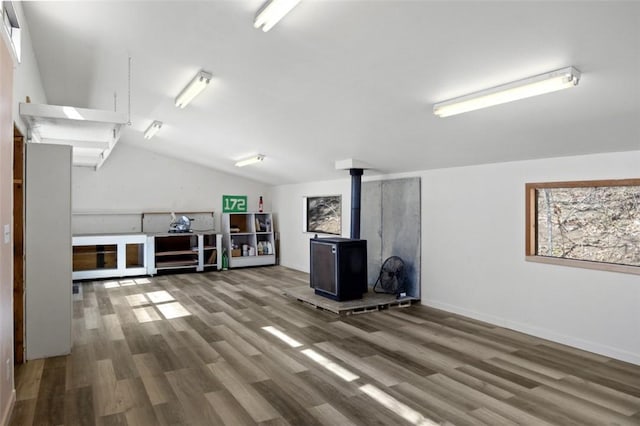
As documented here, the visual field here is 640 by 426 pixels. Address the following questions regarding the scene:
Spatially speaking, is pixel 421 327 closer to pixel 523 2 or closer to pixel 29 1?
pixel 523 2

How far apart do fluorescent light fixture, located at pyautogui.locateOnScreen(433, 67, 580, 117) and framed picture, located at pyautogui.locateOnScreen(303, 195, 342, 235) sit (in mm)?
4123

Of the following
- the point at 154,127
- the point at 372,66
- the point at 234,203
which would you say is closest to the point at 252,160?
the point at 154,127

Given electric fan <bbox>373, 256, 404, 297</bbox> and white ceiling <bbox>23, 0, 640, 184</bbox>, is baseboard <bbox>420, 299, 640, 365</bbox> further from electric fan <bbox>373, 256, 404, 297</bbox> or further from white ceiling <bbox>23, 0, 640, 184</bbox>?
white ceiling <bbox>23, 0, 640, 184</bbox>

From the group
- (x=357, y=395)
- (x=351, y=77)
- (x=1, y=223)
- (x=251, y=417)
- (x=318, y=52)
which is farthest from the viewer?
(x=351, y=77)

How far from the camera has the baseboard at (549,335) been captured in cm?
365

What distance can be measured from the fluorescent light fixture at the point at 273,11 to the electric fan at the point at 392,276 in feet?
13.0

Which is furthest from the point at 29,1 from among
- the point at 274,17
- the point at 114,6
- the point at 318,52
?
the point at 318,52

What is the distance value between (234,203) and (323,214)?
8.49ft

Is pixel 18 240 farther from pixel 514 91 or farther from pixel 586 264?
pixel 586 264

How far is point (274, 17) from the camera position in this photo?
2.61 meters

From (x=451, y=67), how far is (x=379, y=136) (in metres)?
1.82

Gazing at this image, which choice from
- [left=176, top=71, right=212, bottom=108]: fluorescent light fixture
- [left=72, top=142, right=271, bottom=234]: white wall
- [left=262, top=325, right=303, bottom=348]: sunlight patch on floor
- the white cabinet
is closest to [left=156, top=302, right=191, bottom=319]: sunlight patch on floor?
[left=262, top=325, right=303, bottom=348]: sunlight patch on floor

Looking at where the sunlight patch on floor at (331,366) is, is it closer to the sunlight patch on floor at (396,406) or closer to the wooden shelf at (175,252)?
the sunlight patch on floor at (396,406)

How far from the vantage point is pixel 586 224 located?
4078mm
